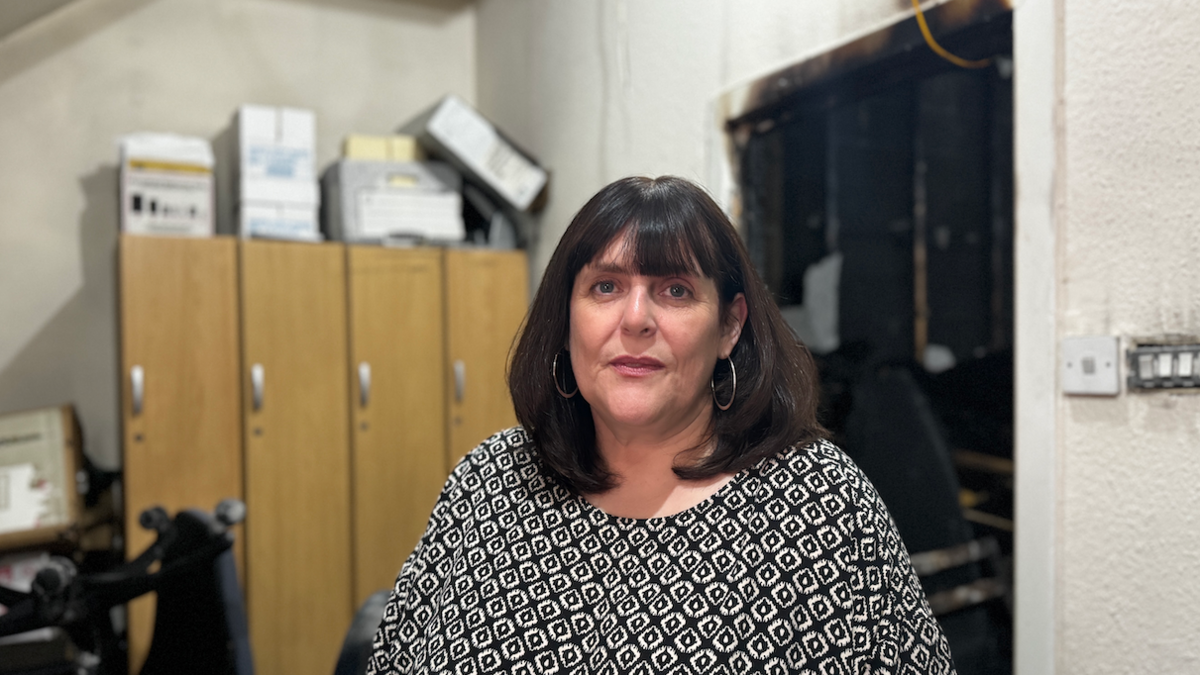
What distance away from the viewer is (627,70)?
259 centimetres

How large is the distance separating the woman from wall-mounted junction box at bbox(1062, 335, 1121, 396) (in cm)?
44

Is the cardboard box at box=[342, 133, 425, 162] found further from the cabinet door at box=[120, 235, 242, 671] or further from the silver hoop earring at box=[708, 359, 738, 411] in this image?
the silver hoop earring at box=[708, 359, 738, 411]

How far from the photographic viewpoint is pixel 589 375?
1.12 metres

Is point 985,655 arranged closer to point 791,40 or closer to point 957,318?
point 957,318

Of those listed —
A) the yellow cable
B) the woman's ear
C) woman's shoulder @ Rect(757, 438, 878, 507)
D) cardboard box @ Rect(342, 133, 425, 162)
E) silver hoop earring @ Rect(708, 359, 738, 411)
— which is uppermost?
cardboard box @ Rect(342, 133, 425, 162)

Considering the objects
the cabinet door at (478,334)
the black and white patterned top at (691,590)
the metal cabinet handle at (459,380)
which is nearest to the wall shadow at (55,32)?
the cabinet door at (478,334)

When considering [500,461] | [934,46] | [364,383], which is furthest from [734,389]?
[364,383]

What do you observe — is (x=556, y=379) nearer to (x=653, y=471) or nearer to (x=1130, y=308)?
(x=653, y=471)

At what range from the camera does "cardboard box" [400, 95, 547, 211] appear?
119 inches

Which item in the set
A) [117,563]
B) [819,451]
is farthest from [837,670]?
[117,563]

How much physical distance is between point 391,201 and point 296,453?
102 centimetres

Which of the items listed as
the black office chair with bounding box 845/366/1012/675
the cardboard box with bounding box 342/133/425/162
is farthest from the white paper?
the black office chair with bounding box 845/366/1012/675

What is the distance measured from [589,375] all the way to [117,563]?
244 centimetres

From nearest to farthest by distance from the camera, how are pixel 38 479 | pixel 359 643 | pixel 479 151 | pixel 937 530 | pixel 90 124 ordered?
pixel 359 643 < pixel 937 530 < pixel 38 479 < pixel 90 124 < pixel 479 151
